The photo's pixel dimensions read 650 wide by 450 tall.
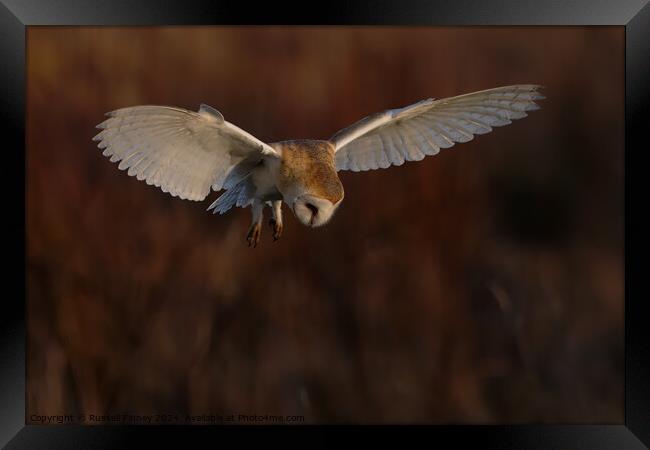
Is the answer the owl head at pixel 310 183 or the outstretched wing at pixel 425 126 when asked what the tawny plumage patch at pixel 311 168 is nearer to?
the owl head at pixel 310 183

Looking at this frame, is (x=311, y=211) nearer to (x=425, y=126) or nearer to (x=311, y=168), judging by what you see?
(x=311, y=168)

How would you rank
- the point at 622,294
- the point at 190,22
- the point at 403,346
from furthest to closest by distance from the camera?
the point at 403,346, the point at 622,294, the point at 190,22

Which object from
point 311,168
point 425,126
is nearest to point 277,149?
point 311,168

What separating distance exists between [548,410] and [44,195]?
5.04 ft

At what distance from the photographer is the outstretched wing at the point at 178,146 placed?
4.72ft

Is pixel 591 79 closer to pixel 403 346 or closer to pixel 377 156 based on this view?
pixel 377 156

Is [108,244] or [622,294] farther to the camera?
[108,244]

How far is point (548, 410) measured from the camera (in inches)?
77.7

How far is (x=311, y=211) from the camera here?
1473 mm

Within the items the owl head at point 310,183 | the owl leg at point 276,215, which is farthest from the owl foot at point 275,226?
the owl head at point 310,183

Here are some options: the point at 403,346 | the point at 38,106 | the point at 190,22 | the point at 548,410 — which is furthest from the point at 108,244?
the point at 548,410

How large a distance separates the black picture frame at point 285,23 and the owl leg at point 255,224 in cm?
43

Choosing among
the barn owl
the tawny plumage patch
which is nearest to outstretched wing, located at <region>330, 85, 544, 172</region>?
the barn owl

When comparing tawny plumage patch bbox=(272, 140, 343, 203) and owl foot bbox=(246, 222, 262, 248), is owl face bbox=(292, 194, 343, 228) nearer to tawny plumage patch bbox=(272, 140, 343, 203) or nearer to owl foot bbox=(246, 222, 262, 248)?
tawny plumage patch bbox=(272, 140, 343, 203)
